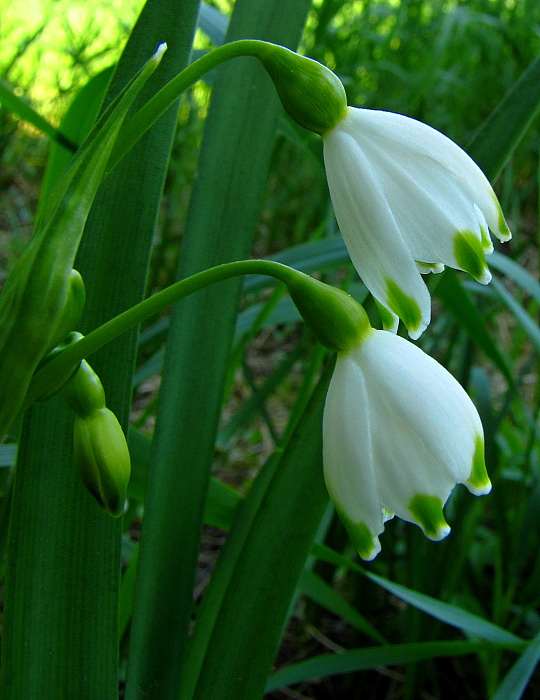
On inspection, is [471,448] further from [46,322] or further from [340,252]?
[340,252]

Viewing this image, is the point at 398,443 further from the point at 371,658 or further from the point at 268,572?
the point at 371,658

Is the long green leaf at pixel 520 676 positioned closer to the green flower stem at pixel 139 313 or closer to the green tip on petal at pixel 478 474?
the green tip on petal at pixel 478 474

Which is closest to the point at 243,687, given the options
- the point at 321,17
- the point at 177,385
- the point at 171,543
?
the point at 171,543

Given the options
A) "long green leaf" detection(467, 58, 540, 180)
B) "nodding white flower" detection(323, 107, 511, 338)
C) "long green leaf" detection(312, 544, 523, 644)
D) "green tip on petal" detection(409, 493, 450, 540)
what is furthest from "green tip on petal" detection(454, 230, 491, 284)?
"long green leaf" detection(312, 544, 523, 644)

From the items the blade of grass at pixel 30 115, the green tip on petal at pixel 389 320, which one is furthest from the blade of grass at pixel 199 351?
the green tip on petal at pixel 389 320

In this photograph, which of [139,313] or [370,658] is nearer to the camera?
[139,313]

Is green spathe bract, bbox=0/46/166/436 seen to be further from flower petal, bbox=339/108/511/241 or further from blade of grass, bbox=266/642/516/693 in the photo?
blade of grass, bbox=266/642/516/693

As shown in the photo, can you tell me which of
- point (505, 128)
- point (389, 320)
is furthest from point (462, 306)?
point (389, 320)
